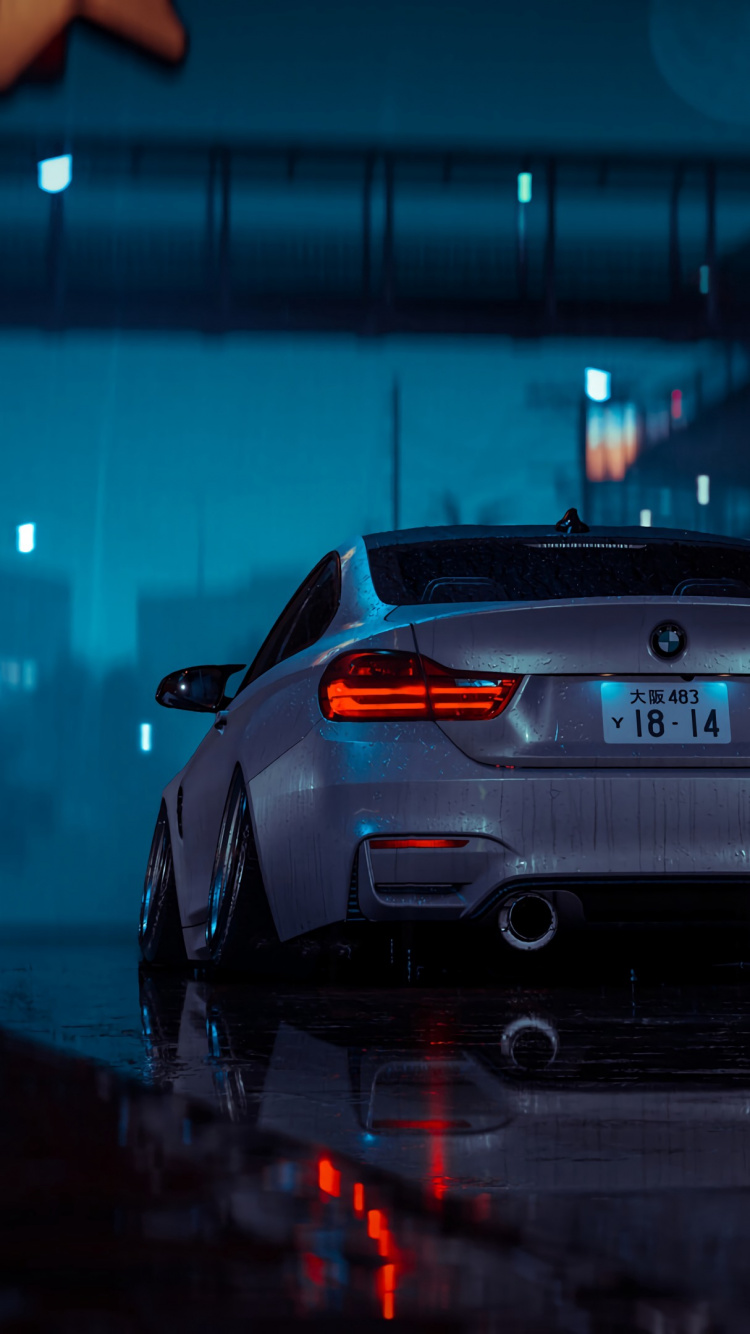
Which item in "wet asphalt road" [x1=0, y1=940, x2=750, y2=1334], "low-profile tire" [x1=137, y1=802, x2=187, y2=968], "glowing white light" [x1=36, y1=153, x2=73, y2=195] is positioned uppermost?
"glowing white light" [x1=36, y1=153, x2=73, y2=195]

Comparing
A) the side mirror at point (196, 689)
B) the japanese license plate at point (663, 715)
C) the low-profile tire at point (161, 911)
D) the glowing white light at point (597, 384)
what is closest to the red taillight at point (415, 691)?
the japanese license plate at point (663, 715)

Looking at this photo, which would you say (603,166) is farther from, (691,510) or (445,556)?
(445,556)

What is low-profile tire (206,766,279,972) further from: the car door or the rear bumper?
the rear bumper

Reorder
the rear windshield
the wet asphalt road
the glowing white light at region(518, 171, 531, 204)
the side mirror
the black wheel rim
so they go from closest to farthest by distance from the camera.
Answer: the wet asphalt road, the rear windshield, the side mirror, the black wheel rim, the glowing white light at region(518, 171, 531, 204)

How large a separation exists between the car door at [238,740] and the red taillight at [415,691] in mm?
247

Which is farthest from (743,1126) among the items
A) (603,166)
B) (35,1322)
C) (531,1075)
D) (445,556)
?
(603,166)

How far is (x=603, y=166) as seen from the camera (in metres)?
A: 23.3

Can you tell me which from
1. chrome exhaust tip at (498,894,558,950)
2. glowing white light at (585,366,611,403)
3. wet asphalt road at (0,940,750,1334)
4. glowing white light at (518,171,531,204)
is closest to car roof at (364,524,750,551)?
chrome exhaust tip at (498,894,558,950)

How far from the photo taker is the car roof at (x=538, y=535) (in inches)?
204

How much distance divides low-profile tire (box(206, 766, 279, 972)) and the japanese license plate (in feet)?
3.39

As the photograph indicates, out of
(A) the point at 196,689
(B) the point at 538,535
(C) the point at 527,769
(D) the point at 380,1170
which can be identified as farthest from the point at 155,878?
(D) the point at 380,1170

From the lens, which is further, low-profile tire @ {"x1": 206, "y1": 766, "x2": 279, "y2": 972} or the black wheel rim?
the black wheel rim

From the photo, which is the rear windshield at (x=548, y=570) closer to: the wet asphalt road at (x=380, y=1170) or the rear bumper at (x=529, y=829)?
the rear bumper at (x=529, y=829)

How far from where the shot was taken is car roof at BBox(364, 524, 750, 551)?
5184mm
